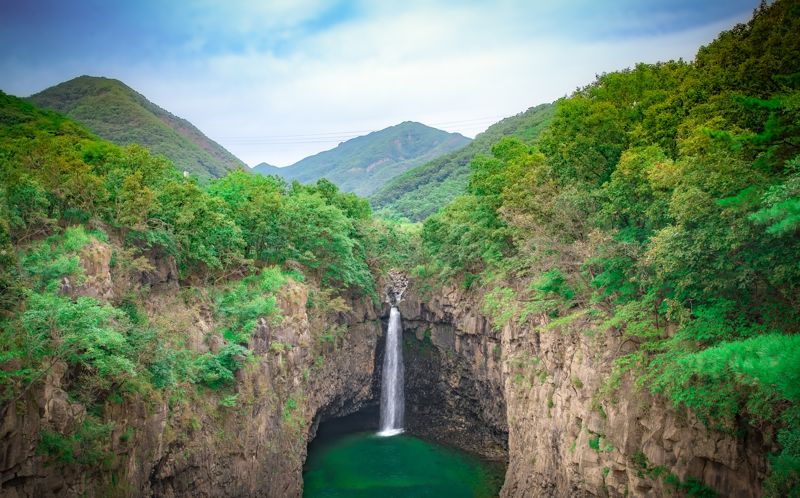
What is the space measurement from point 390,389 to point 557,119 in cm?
2153

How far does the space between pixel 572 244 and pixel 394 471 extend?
1665cm

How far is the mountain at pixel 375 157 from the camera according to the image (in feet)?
409

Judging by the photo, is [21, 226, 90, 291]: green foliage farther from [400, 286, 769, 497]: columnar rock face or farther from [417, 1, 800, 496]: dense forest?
→ [400, 286, 769, 497]: columnar rock face

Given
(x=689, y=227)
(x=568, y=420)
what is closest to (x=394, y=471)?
(x=568, y=420)

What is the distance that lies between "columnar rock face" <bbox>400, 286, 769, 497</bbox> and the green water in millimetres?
2159

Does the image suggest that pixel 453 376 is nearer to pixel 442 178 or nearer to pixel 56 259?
pixel 56 259

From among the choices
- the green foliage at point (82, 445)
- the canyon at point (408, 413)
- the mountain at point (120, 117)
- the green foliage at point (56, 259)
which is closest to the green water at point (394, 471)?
the canyon at point (408, 413)

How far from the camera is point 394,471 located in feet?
97.8

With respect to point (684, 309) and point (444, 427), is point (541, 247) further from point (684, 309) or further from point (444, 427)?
point (444, 427)

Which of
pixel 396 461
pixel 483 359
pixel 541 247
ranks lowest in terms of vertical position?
pixel 396 461

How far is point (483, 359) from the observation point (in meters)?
31.2

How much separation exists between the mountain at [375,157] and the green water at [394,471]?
83351mm

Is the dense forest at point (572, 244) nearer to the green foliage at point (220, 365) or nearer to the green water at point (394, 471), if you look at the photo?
the green foliage at point (220, 365)

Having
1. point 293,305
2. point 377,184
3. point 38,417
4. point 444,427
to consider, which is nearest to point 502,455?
point 444,427
